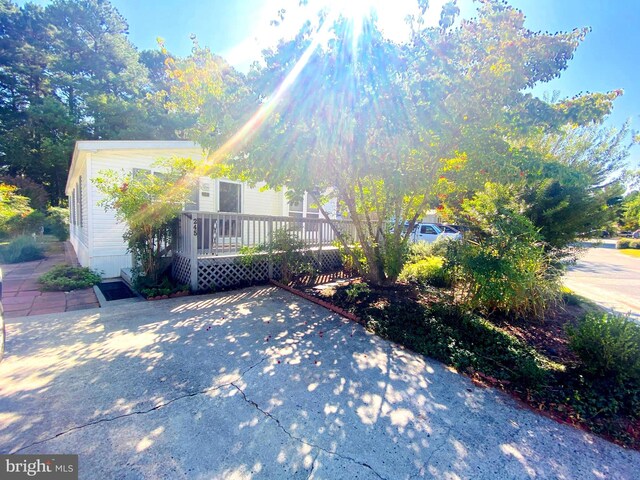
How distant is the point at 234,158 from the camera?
4.99 m

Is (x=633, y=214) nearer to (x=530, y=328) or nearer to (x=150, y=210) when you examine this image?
(x=530, y=328)

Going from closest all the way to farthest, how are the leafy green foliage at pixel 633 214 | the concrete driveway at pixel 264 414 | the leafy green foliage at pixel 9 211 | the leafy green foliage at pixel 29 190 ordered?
1. the concrete driveway at pixel 264 414
2. the leafy green foliage at pixel 9 211
3. the leafy green foliage at pixel 29 190
4. the leafy green foliage at pixel 633 214

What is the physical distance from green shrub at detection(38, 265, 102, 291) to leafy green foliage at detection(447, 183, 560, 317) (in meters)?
A: 7.22

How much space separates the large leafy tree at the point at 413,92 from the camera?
12.1ft

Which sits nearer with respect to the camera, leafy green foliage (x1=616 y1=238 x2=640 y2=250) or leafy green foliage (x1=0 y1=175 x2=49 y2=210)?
leafy green foliage (x1=0 y1=175 x2=49 y2=210)

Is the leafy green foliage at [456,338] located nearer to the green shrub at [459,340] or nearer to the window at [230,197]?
the green shrub at [459,340]

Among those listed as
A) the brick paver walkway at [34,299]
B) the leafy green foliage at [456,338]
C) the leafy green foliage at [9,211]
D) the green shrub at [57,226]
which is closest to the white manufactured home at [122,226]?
the brick paver walkway at [34,299]

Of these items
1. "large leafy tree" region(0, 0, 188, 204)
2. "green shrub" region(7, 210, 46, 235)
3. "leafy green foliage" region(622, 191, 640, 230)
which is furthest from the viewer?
"leafy green foliage" region(622, 191, 640, 230)

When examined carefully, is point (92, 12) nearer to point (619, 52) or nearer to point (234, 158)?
point (234, 158)

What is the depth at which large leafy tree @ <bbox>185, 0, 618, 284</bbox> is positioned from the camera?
3699 mm

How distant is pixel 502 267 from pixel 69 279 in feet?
26.1

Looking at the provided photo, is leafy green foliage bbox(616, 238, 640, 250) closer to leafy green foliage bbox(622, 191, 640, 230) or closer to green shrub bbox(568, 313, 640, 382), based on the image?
leafy green foliage bbox(622, 191, 640, 230)

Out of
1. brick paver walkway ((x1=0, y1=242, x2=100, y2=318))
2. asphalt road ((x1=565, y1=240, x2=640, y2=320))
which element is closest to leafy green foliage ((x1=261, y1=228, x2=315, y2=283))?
brick paver walkway ((x1=0, y1=242, x2=100, y2=318))

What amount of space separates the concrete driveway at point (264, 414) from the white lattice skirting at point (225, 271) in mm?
2071
